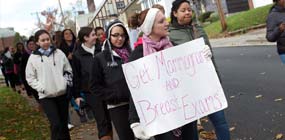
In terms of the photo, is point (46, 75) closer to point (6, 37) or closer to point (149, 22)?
point (149, 22)

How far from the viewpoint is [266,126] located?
248 inches

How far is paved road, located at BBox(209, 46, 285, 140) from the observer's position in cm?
625

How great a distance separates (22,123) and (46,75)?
482cm

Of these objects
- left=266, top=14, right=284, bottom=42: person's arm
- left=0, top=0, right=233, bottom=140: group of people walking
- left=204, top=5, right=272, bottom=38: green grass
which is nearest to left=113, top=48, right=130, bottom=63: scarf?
left=0, top=0, right=233, bottom=140: group of people walking

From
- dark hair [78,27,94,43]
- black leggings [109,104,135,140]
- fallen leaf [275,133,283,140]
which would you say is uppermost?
dark hair [78,27,94,43]

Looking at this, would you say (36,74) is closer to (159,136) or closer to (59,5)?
(159,136)

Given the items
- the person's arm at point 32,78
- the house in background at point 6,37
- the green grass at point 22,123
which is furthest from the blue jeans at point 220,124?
the house in background at point 6,37

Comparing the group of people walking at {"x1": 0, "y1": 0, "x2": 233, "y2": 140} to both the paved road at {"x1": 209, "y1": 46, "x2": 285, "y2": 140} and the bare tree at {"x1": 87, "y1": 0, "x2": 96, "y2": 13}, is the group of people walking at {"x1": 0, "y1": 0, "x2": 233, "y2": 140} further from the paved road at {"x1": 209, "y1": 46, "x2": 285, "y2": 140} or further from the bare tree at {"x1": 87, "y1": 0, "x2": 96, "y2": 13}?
the bare tree at {"x1": 87, "y1": 0, "x2": 96, "y2": 13}

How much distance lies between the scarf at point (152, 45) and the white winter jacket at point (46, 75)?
266cm

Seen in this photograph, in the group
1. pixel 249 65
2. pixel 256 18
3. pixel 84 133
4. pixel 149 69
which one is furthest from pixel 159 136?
pixel 256 18

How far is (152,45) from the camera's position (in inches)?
139

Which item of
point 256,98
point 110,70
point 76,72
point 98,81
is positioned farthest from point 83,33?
point 256,98

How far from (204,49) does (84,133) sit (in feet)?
16.0

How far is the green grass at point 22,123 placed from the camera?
873 cm
